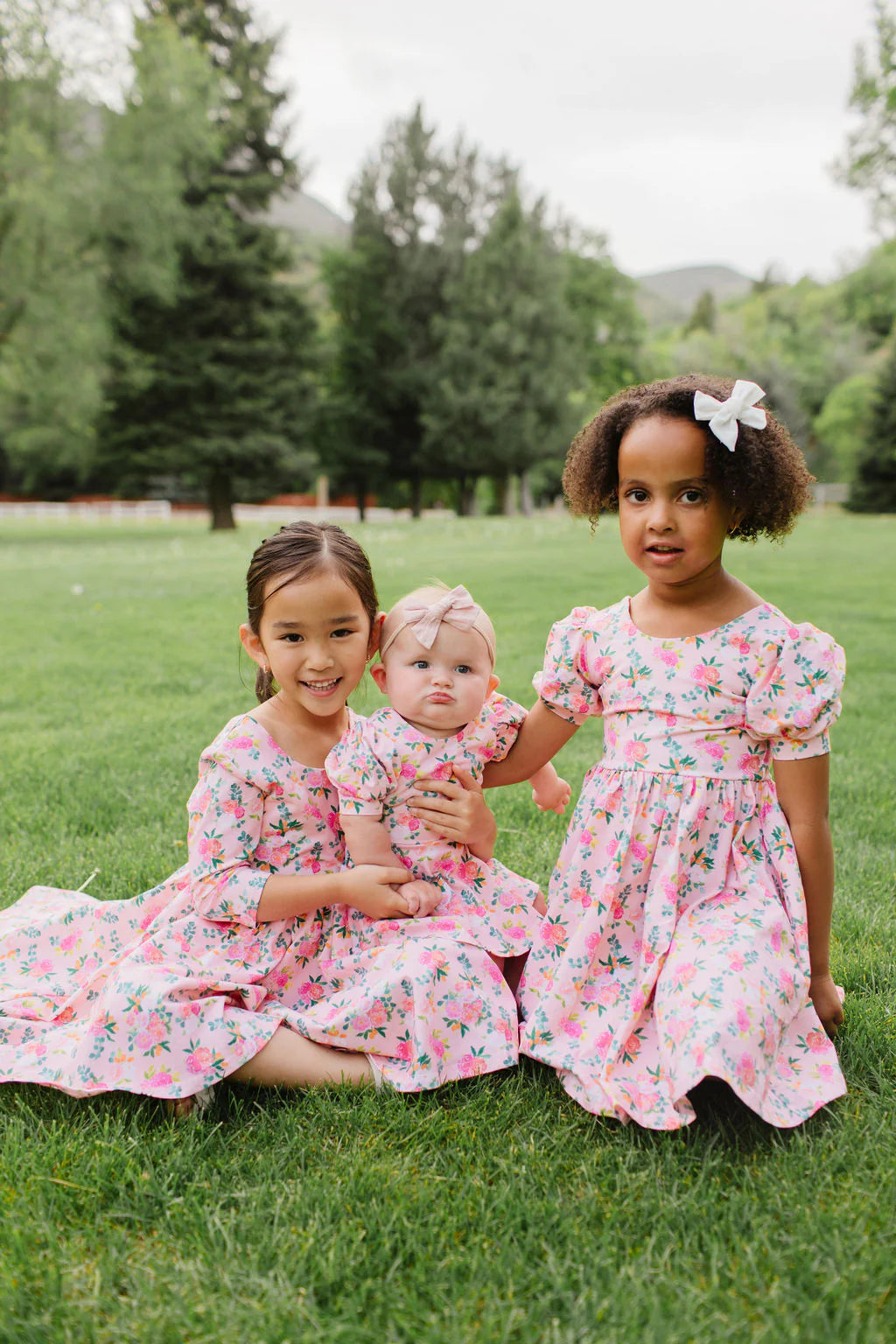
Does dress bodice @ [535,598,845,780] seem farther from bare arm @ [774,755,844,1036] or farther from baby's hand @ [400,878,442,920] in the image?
baby's hand @ [400,878,442,920]

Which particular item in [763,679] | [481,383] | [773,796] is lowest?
[773,796]

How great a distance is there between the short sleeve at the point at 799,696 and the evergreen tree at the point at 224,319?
25.2 meters

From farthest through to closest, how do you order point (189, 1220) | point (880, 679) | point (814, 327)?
point (814, 327) < point (880, 679) < point (189, 1220)

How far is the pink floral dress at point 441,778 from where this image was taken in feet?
8.03

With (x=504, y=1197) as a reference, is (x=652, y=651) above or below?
above

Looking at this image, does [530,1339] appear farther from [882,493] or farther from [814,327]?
[814,327]

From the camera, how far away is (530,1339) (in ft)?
5.08

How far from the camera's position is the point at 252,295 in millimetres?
26469

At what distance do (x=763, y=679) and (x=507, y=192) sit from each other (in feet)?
121

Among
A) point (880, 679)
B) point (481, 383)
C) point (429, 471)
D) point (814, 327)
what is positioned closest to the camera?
point (880, 679)

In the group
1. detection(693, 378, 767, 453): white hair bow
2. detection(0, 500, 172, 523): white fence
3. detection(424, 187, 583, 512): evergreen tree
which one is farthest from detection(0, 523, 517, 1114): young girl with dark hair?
detection(0, 500, 172, 523): white fence

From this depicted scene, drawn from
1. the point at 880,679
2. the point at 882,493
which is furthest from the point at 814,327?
the point at 880,679

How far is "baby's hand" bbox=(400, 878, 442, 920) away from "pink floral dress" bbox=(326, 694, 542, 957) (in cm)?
3

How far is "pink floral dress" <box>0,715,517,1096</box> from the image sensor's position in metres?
2.22
